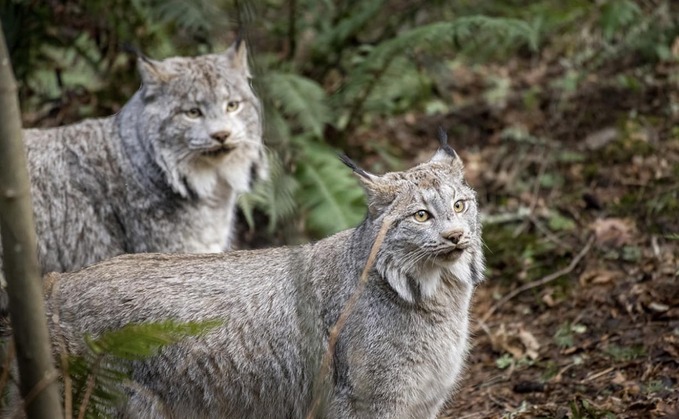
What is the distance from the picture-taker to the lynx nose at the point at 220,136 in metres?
6.68

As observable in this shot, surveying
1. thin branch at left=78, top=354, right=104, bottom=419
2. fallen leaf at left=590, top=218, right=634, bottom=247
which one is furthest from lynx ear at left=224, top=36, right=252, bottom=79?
thin branch at left=78, top=354, right=104, bottom=419

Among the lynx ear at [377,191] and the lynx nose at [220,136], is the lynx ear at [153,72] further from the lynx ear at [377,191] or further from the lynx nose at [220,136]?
the lynx ear at [377,191]

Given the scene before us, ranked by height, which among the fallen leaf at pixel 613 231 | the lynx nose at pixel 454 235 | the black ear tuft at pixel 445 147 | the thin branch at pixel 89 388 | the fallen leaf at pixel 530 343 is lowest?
the fallen leaf at pixel 530 343

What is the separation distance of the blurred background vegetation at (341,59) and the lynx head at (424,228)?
298 centimetres

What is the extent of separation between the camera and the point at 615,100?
9.45 meters

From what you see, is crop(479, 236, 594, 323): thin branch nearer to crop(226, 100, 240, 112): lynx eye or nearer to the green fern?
the green fern

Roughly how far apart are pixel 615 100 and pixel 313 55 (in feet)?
9.78

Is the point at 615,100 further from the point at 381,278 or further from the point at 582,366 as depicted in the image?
the point at 381,278

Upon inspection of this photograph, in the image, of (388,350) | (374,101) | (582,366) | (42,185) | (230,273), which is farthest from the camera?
(374,101)

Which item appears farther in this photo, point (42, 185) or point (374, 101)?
point (374, 101)

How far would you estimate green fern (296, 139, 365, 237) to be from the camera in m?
7.91

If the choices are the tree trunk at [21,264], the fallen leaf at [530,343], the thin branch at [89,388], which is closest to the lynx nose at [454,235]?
the thin branch at [89,388]

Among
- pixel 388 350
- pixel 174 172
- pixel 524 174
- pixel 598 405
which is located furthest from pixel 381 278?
pixel 524 174

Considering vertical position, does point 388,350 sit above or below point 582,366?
above
